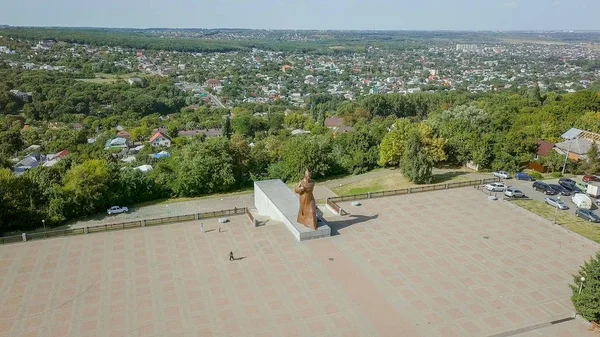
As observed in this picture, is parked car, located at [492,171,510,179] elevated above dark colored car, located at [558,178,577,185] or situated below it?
below

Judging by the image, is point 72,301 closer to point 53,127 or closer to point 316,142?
point 316,142

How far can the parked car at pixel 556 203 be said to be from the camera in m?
32.4

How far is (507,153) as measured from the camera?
43.6 m

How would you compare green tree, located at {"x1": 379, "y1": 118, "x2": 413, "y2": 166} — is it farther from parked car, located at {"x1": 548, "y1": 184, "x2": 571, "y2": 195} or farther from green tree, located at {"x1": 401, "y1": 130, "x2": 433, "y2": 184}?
parked car, located at {"x1": 548, "y1": 184, "x2": 571, "y2": 195}

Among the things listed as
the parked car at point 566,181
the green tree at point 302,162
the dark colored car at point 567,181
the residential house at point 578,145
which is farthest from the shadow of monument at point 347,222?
the residential house at point 578,145

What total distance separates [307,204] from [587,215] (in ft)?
65.7

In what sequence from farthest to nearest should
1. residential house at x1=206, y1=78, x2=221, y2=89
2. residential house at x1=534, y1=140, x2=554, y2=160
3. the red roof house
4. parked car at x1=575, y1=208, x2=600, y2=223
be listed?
residential house at x1=206, y1=78, x2=221, y2=89 < the red roof house < residential house at x1=534, y1=140, x2=554, y2=160 < parked car at x1=575, y1=208, x2=600, y2=223

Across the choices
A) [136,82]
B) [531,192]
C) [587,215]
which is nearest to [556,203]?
[587,215]

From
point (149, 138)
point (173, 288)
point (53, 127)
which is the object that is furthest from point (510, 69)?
point (173, 288)

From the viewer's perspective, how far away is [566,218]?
3080 cm

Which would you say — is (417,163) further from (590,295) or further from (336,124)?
(336,124)

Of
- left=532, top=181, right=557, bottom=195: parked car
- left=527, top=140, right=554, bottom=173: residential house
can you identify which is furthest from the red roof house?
left=532, top=181, right=557, bottom=195: parked car

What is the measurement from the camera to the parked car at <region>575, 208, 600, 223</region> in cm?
3036

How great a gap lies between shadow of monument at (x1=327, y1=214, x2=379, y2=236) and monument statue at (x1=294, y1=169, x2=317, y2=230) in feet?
6.00
